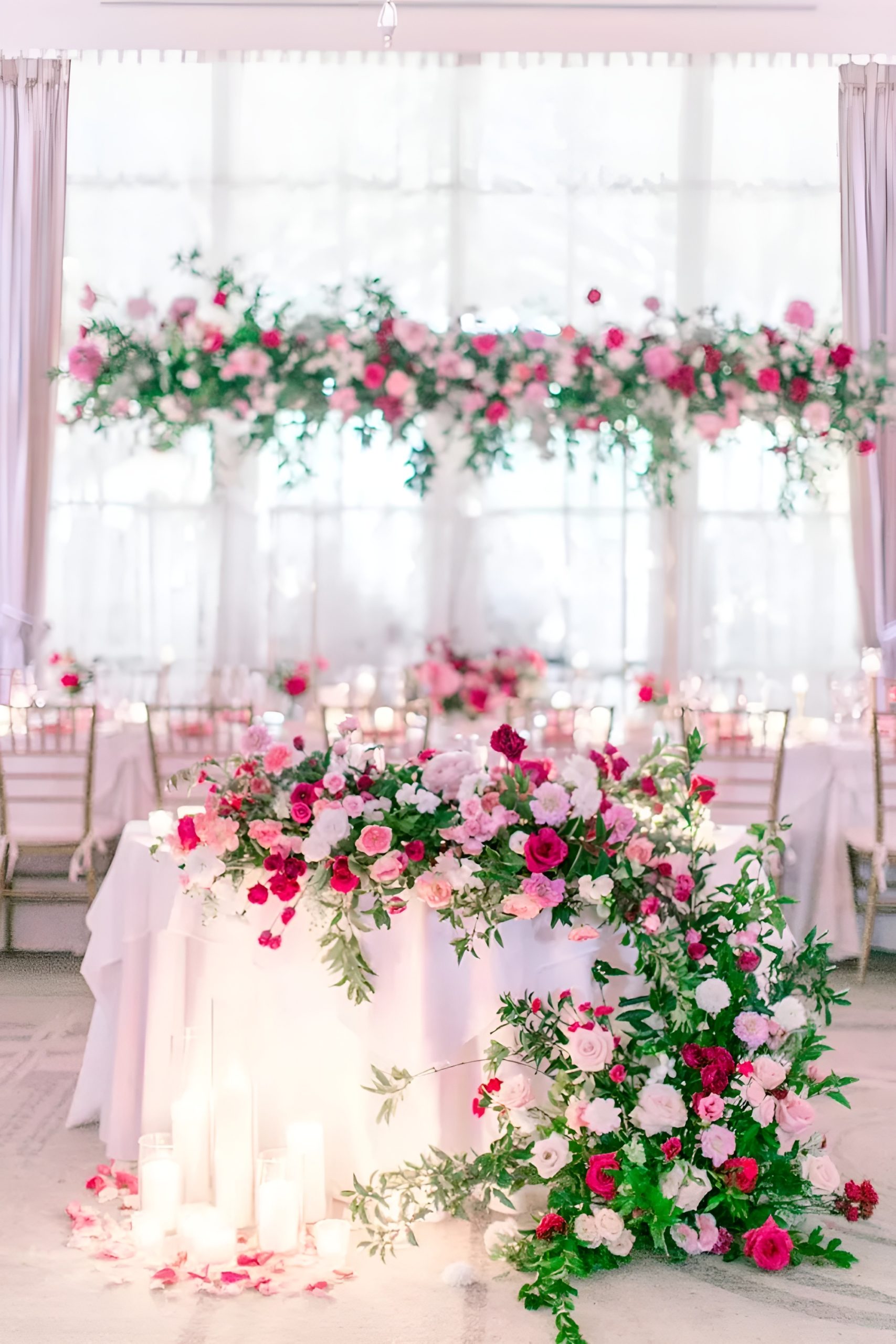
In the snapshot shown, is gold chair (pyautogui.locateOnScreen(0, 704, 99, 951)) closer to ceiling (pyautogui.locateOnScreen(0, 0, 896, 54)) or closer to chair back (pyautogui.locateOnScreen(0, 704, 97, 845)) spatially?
chair back (pyautogui.locateOnScreen(0, 704, 97, 845))

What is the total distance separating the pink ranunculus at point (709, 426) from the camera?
143 inches

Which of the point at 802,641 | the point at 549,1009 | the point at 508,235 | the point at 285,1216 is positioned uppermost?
the point at 508,235

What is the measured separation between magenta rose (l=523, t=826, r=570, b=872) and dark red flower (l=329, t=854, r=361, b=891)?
317 millimetres

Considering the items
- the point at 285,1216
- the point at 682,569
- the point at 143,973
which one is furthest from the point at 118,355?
the point at 682,569

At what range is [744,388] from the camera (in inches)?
151

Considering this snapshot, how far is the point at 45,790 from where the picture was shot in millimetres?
5000

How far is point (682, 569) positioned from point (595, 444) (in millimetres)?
3324

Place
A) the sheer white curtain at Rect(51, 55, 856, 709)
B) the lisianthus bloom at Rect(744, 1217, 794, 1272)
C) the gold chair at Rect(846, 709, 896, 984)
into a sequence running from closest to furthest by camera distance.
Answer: the lisianthus bloom at Rect(744, 1217, 794, 1272) → the gold chair at Rect(846, 709, 896, 984) → the sheer white curtain at Rect(51, 55, 856, 709)

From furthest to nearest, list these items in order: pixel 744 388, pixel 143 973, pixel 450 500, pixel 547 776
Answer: pixel 450 500
pixel 744 388
pixel 143 973
pixel 547 776

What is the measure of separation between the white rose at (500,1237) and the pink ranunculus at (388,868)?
68cm

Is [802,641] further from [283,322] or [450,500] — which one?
[283,322]

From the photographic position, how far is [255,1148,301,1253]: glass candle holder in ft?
8.46

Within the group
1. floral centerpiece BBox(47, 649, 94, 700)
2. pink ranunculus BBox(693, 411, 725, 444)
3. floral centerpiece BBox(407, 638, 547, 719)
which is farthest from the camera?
floral centerpiece BBox(47, 649, 94, 700)

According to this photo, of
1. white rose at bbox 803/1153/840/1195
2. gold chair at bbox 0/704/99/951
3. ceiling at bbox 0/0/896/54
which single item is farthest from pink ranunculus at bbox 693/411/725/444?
ceiling at bbox 0/0/896/54
